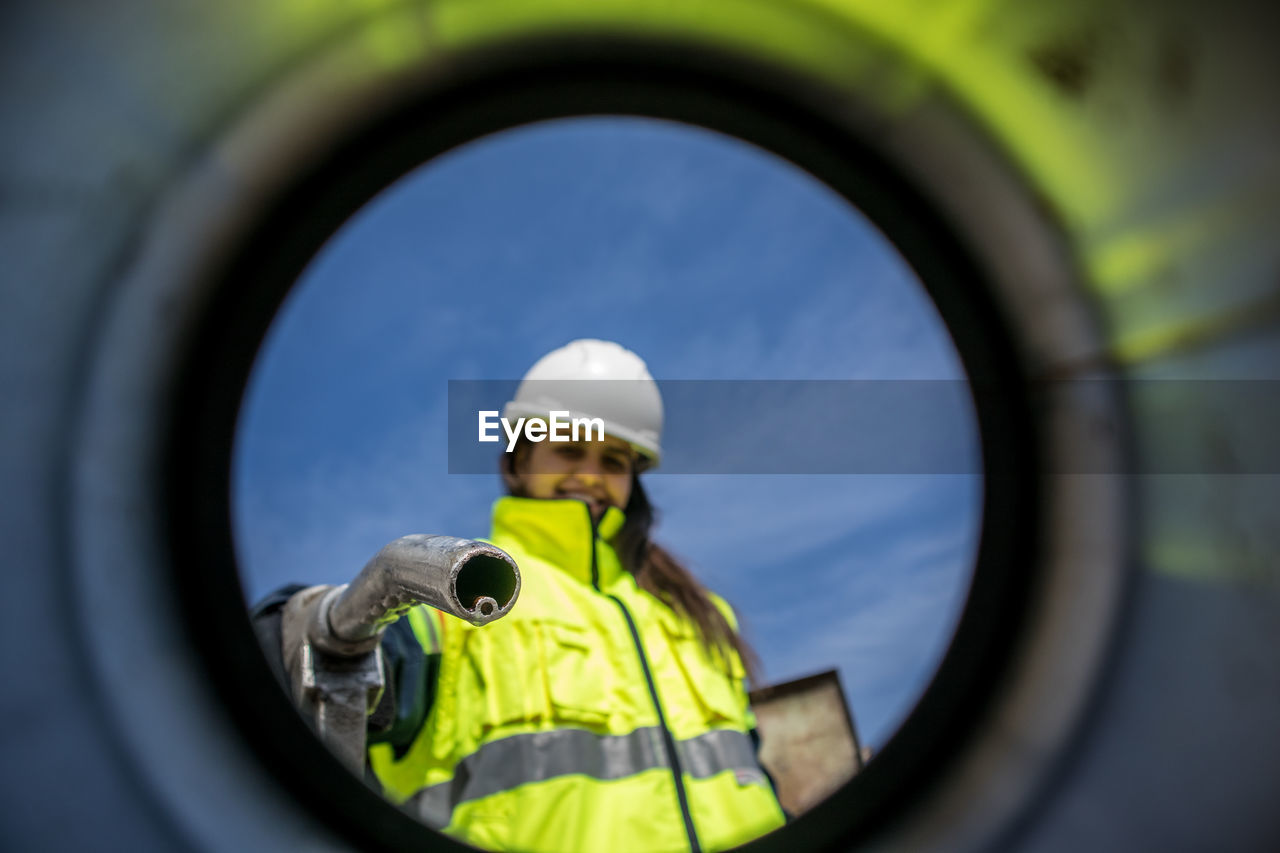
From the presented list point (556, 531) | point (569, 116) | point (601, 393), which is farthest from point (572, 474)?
point (569, 116)

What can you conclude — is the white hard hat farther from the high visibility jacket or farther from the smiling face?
the high visibility jacket

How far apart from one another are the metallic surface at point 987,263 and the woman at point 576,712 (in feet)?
2.83

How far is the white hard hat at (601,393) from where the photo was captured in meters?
2.52

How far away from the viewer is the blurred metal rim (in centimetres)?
46

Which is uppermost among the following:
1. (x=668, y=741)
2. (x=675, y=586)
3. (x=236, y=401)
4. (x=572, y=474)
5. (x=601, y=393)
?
(x=601, y=393)

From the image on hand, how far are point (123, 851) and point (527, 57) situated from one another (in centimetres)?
61

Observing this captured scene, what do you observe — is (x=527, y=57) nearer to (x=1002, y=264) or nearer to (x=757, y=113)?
(x=757, y=113)

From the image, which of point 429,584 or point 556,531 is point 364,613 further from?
point 556,531

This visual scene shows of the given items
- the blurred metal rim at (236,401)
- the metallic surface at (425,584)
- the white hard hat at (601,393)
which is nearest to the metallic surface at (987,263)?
the blurred metal rim at (236,401)

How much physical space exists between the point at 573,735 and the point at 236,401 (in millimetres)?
1135

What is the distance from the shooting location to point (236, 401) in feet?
1.76

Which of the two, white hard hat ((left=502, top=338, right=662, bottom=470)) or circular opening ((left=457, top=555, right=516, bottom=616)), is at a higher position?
white hard hat ((left=502, top=338, right=662, bottom=470))

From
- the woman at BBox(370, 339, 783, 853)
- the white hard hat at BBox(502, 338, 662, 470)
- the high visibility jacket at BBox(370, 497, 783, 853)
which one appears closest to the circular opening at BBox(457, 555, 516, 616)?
the woman at BBox(370, 339, 783, 853)

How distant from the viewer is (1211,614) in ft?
1.56
